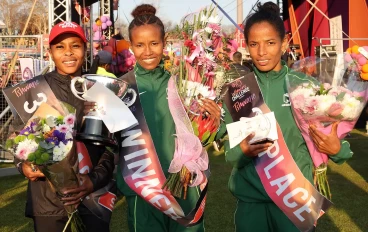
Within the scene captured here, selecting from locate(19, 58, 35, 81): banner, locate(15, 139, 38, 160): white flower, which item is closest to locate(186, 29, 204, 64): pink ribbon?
locate(15, 139, 38, 160): white flower

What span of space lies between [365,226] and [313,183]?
92.0 inches

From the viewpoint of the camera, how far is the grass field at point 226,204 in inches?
181

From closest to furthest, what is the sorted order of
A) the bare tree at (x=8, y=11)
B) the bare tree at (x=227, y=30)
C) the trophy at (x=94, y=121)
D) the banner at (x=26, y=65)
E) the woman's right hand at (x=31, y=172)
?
the trophy at (x=94, y=121), the woman's right hand at (x=31, y=172), the bare tree at (x=227, y=30), the banner at (x=26, y=65), the bare tree at (x=8, y=11)

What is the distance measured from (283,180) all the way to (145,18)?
1.08 metres

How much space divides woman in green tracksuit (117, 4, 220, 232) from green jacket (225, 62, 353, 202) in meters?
0.25

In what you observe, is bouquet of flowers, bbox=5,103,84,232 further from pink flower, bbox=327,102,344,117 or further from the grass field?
the grass field

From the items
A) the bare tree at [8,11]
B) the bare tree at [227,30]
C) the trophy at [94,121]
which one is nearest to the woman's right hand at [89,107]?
the trophy at [94,121]

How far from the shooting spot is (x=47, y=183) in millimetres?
2436

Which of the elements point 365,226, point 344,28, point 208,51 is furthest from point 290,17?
point 208,51

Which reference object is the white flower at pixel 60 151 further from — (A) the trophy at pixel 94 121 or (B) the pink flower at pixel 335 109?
(B) the pink flower at pixel 335 109

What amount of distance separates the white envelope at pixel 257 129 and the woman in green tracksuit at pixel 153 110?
0.36 m

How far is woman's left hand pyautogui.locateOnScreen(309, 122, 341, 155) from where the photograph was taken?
2.34m

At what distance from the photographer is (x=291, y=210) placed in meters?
2.52

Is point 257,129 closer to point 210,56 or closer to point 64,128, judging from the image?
point 210,56
